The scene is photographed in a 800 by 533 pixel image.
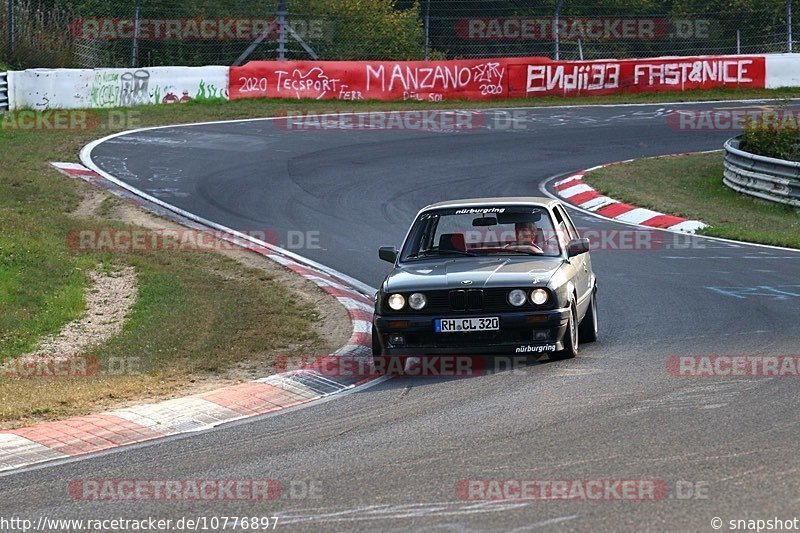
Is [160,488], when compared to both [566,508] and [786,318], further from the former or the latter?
[786,318]

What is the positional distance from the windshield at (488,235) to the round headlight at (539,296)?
3.13ft

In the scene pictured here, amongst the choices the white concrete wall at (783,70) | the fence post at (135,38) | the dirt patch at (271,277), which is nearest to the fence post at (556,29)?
the white concrete wall at (783,70)

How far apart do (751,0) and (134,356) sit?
109 ft

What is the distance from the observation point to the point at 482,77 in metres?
32.2

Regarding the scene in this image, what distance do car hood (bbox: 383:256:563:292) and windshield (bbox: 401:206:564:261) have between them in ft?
0.65

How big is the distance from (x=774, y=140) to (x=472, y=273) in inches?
546

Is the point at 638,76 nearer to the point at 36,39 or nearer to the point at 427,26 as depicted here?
the point at 427,26

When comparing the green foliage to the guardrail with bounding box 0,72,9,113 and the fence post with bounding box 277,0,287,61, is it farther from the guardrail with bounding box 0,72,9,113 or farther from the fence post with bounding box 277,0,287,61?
the guardrail with bounding box 0,72,9,113

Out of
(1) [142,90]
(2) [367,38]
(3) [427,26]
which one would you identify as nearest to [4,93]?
(1) [142,90]

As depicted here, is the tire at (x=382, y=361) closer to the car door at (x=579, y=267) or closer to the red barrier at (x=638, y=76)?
the car door at (x=579, y=267)

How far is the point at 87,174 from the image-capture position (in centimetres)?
2098

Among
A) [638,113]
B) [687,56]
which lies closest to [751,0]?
[687,56]

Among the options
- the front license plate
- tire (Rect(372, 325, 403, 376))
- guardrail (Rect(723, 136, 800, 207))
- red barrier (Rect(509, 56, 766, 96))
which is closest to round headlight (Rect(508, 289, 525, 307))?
the front license plate

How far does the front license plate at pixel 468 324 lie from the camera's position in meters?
9.34
